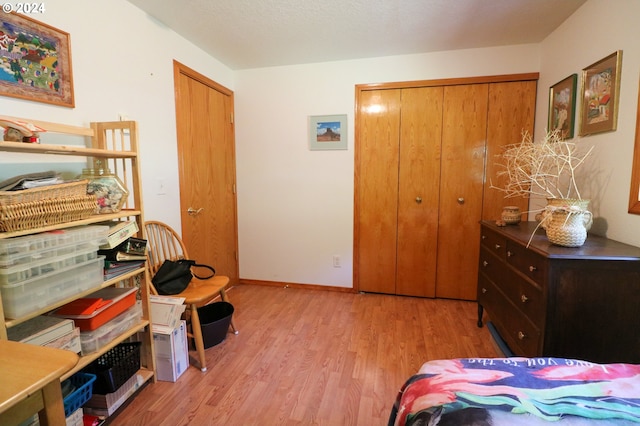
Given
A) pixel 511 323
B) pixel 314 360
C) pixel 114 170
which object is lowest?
pixel 314 360

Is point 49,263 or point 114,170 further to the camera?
point 114,170

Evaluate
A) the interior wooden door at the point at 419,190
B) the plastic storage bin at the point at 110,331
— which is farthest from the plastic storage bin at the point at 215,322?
the interior wooden door at the point at 419,190

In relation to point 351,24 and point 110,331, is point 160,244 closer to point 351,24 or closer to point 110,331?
point 110,331

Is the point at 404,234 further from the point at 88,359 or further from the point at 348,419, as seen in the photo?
the point at 88,359

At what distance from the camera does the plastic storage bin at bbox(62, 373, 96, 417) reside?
1.28 metres

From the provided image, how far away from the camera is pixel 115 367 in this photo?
1474 millimetres

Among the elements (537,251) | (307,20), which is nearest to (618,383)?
(537,251)

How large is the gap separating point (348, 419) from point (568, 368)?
1.00m

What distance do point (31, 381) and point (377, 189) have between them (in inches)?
104

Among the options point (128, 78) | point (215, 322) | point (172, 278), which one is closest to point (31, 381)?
point (172, 278)

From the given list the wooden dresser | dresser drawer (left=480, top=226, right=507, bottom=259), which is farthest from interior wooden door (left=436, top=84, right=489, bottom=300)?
the wooden dresser

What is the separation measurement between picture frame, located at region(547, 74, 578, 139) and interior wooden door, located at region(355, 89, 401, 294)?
118cm

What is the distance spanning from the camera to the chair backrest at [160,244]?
6.74 ft

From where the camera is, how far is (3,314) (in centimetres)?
104
